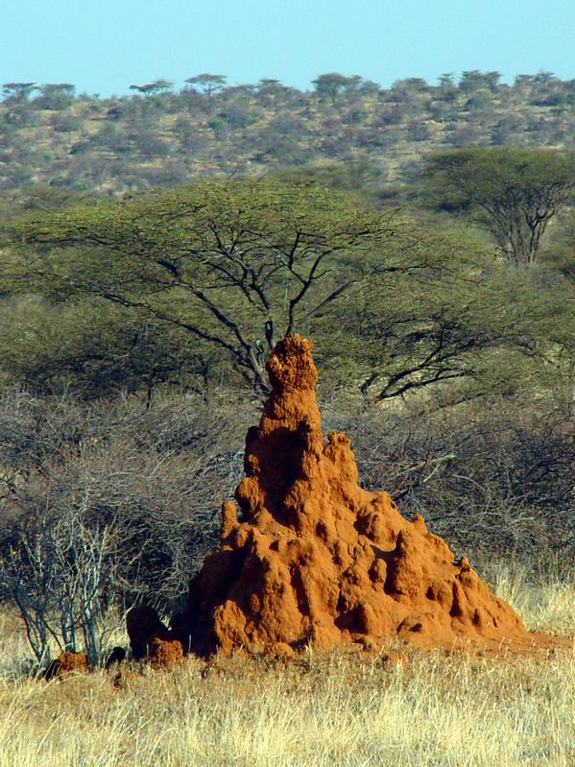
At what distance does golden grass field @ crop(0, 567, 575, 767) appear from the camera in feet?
15.8

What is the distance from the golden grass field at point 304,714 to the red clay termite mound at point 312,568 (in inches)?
8.1

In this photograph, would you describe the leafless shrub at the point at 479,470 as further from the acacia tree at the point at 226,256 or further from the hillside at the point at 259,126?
the hillside at the point at 259,126

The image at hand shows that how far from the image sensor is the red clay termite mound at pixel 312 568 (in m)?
5.90

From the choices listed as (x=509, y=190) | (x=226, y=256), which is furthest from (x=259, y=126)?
(x=226, y=256)

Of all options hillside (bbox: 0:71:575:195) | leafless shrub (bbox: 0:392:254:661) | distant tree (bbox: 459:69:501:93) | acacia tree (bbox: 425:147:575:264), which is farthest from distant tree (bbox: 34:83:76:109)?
leafless shrub (bbox: 0:392:254:661)

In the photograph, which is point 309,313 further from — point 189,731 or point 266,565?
point 189,731

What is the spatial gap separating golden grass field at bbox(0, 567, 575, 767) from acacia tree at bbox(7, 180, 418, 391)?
325 inches

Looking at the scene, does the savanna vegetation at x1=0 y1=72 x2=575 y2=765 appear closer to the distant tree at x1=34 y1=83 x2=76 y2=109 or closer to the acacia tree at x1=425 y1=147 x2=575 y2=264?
the acacia tree at x1=425 y1=147 x2=575 y2=264

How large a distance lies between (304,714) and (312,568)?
87 centimetres

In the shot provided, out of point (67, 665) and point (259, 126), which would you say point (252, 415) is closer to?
point (67, 665)

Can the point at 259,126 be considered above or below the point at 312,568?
above

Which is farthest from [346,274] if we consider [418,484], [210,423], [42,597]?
[42,597]

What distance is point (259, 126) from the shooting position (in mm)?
71750

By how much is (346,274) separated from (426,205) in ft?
57.2
